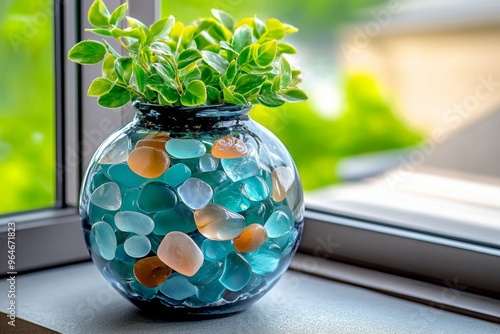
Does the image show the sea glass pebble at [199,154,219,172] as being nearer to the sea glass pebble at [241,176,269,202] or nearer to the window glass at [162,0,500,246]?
the sea glass pebble at [241,176,269,202]

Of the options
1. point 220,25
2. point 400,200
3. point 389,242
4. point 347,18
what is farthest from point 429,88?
point 220,25

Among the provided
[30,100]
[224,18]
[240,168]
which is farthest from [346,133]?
[240,168]

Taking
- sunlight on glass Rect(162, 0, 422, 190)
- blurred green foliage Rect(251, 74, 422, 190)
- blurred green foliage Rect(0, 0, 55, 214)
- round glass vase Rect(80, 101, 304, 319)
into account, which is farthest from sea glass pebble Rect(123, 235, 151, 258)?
blurred green foliage Rect(251, 74, 422, 190)

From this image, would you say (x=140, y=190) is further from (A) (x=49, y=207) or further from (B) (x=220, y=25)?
(A) (x=49, y=207)

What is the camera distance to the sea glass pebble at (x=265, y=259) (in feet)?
2.56

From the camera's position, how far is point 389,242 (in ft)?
3.33

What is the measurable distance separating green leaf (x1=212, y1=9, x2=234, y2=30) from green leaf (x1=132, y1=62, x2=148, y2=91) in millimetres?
133

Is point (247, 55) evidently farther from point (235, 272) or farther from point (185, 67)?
point (235, 272)

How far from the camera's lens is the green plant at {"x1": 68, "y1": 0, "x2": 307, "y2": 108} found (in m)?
0.76

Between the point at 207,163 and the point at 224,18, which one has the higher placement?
the point at 224,18

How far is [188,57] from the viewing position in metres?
0.77

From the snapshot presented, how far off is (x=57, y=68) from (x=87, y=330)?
0.42 metres

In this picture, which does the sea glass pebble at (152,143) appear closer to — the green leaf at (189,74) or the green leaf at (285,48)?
the green leaf at (189,74)

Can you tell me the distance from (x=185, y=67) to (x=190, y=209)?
6.0 inches
